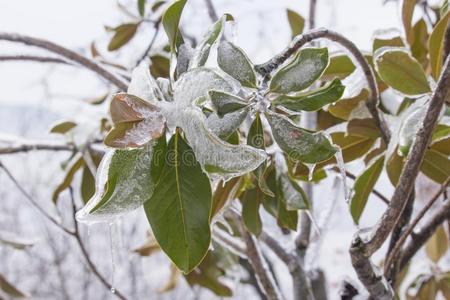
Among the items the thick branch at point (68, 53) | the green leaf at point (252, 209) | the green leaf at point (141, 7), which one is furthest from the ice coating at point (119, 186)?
the green leaf at point (141, 7)

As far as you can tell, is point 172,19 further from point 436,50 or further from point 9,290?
point 9,290

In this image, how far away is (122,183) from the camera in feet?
1.19

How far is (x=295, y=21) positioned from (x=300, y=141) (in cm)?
56

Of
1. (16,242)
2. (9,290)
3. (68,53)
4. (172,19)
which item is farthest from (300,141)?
(9,290)

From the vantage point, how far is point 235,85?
37 centimetres

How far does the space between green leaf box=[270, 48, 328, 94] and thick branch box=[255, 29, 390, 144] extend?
0.02 metres

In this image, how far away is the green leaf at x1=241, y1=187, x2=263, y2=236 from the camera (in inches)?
25.6

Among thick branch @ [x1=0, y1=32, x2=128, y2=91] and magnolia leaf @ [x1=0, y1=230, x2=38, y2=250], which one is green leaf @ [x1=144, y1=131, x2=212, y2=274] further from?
magnolia leaf @ [x1=0, y1=230, x2=38, y2=250]

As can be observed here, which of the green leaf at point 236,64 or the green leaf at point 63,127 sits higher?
the green leaf at point 236,64

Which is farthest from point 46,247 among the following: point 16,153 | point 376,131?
point 376,131

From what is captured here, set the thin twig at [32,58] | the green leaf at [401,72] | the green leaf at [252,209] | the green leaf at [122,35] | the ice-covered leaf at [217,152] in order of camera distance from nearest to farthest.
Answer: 1. the ice-covered leaf at [217,152]
2. the green leaf at [401,72]
3. the green leaf at [252,209]
4. the thin twig at [32,58]
5. the green leaf at [122,35]

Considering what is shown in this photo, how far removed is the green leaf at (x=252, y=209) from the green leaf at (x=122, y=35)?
20.1 inches

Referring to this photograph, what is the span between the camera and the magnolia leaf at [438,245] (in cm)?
95

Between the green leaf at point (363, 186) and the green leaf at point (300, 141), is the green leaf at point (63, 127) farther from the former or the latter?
the green leaf at point (300, 141)
